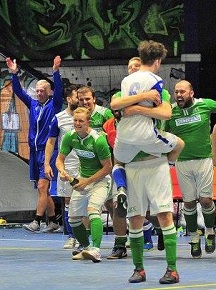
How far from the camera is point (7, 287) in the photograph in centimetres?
905

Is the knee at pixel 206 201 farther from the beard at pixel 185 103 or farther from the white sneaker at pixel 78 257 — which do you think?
the white sneaker at pixel 78 257

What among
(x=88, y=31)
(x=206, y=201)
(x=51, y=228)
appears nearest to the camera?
(x=206, y=201)

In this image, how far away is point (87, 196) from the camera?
1166 cm

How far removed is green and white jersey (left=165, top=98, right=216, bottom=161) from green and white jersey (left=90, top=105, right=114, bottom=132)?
73 cm

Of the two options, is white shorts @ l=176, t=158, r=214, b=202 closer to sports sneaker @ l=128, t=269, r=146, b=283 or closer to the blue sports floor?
the blue sports floor

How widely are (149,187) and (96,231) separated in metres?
2.17

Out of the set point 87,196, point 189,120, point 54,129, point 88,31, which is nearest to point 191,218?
point 189,120

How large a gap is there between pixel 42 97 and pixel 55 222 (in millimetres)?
2169

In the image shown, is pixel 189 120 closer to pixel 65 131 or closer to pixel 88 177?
pixel 88 177

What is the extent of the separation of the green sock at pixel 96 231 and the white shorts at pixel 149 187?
1994mm

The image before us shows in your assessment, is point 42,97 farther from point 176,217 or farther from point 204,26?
point 204,26

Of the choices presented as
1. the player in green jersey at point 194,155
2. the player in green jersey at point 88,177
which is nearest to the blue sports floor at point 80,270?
the player in green jersey at point 88,177

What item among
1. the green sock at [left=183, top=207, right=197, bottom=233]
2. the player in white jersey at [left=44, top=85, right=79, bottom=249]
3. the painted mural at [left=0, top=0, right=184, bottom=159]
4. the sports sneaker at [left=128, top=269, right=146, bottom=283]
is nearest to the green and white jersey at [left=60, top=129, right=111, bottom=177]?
the green sock at [left=183, top=207, right=197, bottom=233]

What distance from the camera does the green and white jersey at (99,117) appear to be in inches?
482
